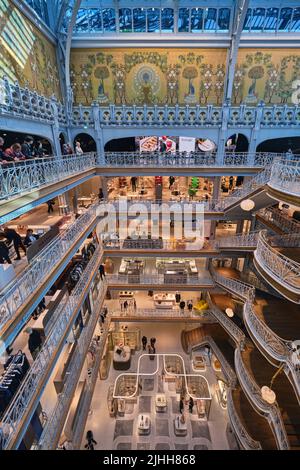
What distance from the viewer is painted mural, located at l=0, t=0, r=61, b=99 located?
975 cm

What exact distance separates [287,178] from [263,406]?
820cm

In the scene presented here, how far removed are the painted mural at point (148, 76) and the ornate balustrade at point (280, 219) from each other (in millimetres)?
8283

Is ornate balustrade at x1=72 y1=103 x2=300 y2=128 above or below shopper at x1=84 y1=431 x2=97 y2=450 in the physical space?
above

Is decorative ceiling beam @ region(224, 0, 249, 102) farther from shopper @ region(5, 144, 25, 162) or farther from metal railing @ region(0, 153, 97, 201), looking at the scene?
shopper @ region(5, 144, 25, 162)

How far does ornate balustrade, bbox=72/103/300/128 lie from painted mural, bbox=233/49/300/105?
173 cm

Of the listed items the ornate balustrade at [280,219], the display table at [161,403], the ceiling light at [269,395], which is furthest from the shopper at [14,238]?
the ornate balustrade at [280,219]

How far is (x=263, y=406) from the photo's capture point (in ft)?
27.6

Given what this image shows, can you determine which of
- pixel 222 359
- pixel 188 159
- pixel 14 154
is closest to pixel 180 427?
pixel 222 359

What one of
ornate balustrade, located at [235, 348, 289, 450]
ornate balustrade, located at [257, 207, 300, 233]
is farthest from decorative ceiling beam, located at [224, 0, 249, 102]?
ornate balustrade, located at [235, 348, 289, 450]

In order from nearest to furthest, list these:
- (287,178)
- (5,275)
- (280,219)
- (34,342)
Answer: (5,275) < (34,342) < (287,178) < (280,219)

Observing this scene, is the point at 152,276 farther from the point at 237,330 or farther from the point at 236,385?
the point at 236,385

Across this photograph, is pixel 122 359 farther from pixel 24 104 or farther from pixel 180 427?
pixel 24 104

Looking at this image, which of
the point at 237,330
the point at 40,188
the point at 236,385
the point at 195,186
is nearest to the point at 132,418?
the point at 236,385

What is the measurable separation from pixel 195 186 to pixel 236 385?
49.5 ft
